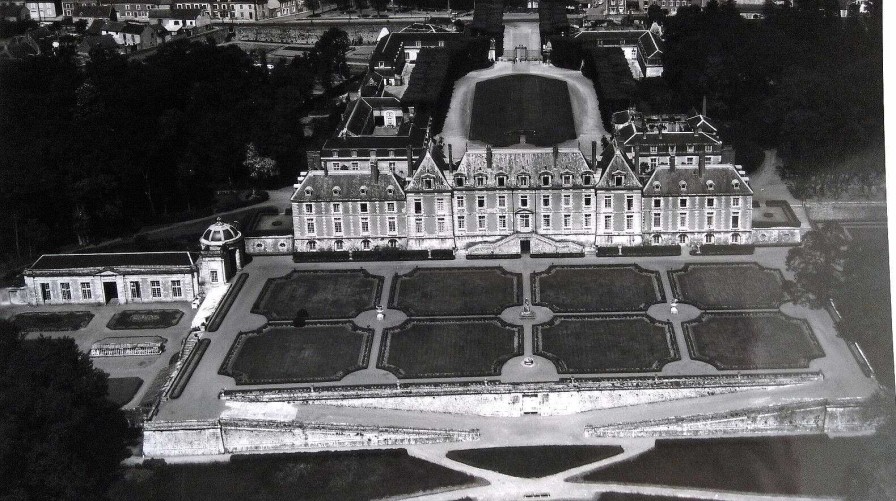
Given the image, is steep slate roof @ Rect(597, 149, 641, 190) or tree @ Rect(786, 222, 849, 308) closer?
tree @ Rect(786, 222, 849, 308)

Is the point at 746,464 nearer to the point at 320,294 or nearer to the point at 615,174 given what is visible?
the point at 615,174

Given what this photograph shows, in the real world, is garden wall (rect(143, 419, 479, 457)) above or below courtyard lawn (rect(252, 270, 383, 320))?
below

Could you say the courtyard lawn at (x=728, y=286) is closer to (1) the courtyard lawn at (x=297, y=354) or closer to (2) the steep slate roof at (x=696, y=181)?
(2) the steep slate roof at (x=696, y=181)

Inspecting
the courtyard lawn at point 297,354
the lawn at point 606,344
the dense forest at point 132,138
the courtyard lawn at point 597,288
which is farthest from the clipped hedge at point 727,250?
the dense forest at point 132,138

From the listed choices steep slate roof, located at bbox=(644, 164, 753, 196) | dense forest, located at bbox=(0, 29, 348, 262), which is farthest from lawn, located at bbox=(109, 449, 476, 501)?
dense forest, located at bbox=(0, 29, 348, 262)

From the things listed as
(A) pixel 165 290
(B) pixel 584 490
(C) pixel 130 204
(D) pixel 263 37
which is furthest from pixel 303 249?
(D) pixel 263 37

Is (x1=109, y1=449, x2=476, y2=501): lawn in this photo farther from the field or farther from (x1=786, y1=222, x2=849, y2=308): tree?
the field
